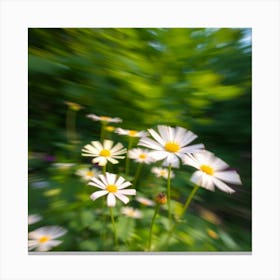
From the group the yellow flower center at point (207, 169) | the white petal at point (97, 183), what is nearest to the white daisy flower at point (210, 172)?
the yellow flower center at point (207, 169)

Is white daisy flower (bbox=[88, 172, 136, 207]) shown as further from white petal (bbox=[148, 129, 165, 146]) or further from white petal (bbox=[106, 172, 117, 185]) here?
white petal (bbox=[148, 129, 165, 146])

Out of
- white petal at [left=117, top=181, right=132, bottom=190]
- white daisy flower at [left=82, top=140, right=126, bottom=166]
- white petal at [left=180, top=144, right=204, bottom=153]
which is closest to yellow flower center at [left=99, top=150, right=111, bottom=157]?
white daisy flower at [left=82, top=140, right=126, bottom=166]

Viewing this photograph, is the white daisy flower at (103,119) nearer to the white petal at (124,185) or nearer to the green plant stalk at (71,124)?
the green plant stalk at (71,124)

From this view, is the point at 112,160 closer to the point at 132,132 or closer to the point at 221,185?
the point at 132,132

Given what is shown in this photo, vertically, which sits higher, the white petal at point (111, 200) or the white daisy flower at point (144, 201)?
the white petal at point (111, 200)
